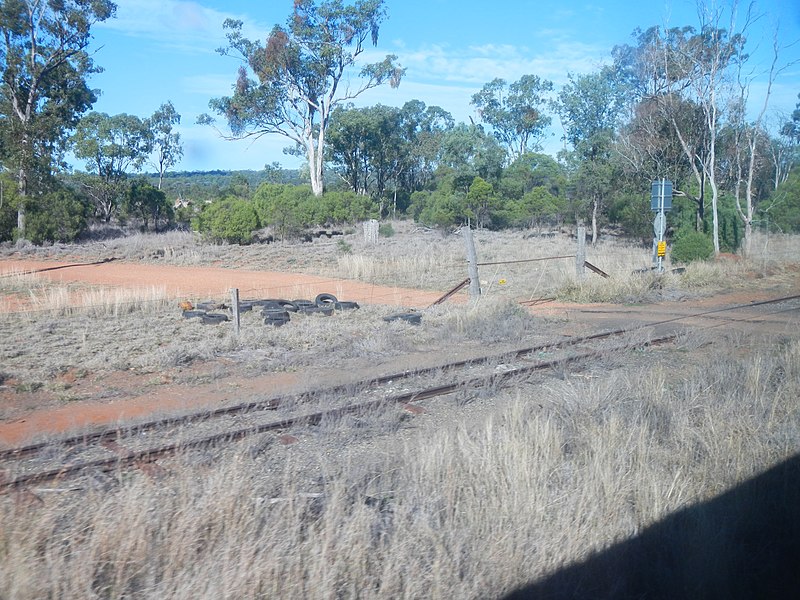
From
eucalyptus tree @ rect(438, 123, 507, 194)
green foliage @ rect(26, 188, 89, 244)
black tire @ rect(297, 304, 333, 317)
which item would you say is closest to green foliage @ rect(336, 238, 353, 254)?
eucalyptus tree @ rect(438, 123, 507, 194)

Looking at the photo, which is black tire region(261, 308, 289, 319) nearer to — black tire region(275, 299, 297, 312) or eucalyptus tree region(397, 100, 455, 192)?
black tire region(275, 299, 297, 312)

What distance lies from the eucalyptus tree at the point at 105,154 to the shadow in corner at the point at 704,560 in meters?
47.6

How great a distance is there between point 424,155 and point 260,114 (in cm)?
1578

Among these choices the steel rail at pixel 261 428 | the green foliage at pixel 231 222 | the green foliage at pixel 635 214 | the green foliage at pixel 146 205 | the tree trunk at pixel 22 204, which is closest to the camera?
the steel rail at pixel 261 428

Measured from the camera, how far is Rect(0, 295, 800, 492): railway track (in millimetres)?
6691

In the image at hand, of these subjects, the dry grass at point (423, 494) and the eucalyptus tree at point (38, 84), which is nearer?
the dry grass at point (423, 494)

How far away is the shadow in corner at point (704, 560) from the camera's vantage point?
4441 mm

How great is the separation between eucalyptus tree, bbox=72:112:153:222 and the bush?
3524 cm

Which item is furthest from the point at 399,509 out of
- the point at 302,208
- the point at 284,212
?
the point at 302,208

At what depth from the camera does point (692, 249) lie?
2769cm

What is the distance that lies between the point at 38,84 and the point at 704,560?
1859 inches

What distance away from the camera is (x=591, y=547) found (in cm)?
467

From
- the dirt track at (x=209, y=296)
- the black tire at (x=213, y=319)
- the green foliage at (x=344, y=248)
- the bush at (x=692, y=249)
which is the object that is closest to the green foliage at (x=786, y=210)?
the bush at (x=692, y=249)

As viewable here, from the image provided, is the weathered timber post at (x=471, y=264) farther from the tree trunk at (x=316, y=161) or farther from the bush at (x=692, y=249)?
the tree trunk at (x=316, y=161)
